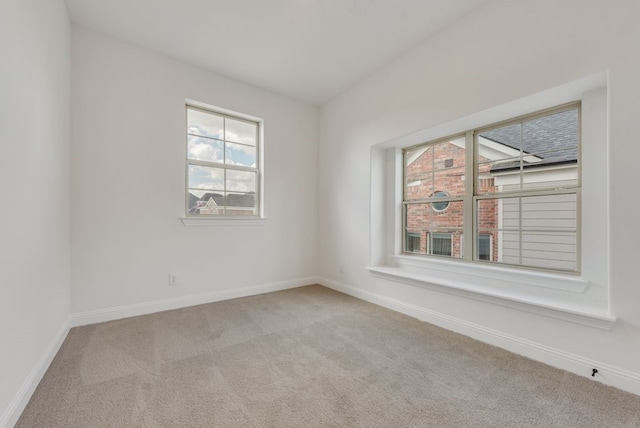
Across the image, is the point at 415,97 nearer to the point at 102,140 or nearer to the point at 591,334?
the point at 591,334

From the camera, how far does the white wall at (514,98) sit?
1.66m

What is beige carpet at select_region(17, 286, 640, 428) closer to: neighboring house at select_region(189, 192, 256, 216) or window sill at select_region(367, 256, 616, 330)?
window sill at select_region(367, 256, 616, 330)

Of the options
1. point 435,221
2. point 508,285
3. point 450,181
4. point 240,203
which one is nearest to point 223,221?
point 240,203

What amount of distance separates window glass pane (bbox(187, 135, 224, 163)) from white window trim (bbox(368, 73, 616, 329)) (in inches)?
90.2

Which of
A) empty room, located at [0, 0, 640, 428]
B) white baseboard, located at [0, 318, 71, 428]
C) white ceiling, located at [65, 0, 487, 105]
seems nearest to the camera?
white baseboard, located at [0, 318, 71, 428]

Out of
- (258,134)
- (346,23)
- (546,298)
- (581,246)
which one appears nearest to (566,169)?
(581,246)

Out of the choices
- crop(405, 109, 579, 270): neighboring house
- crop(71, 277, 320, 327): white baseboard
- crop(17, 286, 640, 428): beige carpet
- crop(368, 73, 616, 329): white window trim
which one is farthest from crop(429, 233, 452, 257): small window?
crop(71, 277, 320, 327): white baseboard

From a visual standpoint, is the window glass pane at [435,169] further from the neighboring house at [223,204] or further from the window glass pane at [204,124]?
the window glass pane at [204,124]

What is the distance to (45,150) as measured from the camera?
6.35ft

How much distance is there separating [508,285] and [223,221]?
3.13m

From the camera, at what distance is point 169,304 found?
307 cm

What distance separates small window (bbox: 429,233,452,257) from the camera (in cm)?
299

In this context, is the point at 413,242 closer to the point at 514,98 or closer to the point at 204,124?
the point at 514,98

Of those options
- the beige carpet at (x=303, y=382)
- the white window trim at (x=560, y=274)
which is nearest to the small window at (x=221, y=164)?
the beige carpet at (x=303, y=382)
